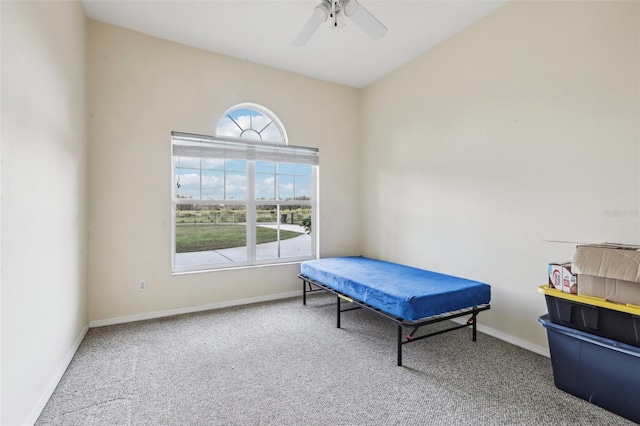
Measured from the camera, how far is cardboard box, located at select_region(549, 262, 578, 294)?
6.06 feet

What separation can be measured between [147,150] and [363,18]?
245cm

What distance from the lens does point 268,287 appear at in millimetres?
3807

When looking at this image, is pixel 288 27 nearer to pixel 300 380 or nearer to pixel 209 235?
pixel 209 235

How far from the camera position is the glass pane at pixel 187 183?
341cm

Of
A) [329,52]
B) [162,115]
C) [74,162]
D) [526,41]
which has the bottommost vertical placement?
[74,162]

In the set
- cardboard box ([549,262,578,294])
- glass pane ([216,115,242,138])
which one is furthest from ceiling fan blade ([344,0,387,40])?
cardboard box ([549,262,578,294])

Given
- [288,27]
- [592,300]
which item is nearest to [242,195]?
[288,27]

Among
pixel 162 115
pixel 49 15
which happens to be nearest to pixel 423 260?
pixel 162 115

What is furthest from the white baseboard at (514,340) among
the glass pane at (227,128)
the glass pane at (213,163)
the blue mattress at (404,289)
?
the glass pane at (227,128)

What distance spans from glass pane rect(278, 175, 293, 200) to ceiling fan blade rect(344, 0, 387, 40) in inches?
83.3

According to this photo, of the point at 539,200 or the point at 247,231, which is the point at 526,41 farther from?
the point at 247,231

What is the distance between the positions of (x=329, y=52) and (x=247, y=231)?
2346mm

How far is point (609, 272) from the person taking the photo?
65.4 inches

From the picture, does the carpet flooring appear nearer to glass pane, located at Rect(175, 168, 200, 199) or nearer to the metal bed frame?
the metal bed frame
